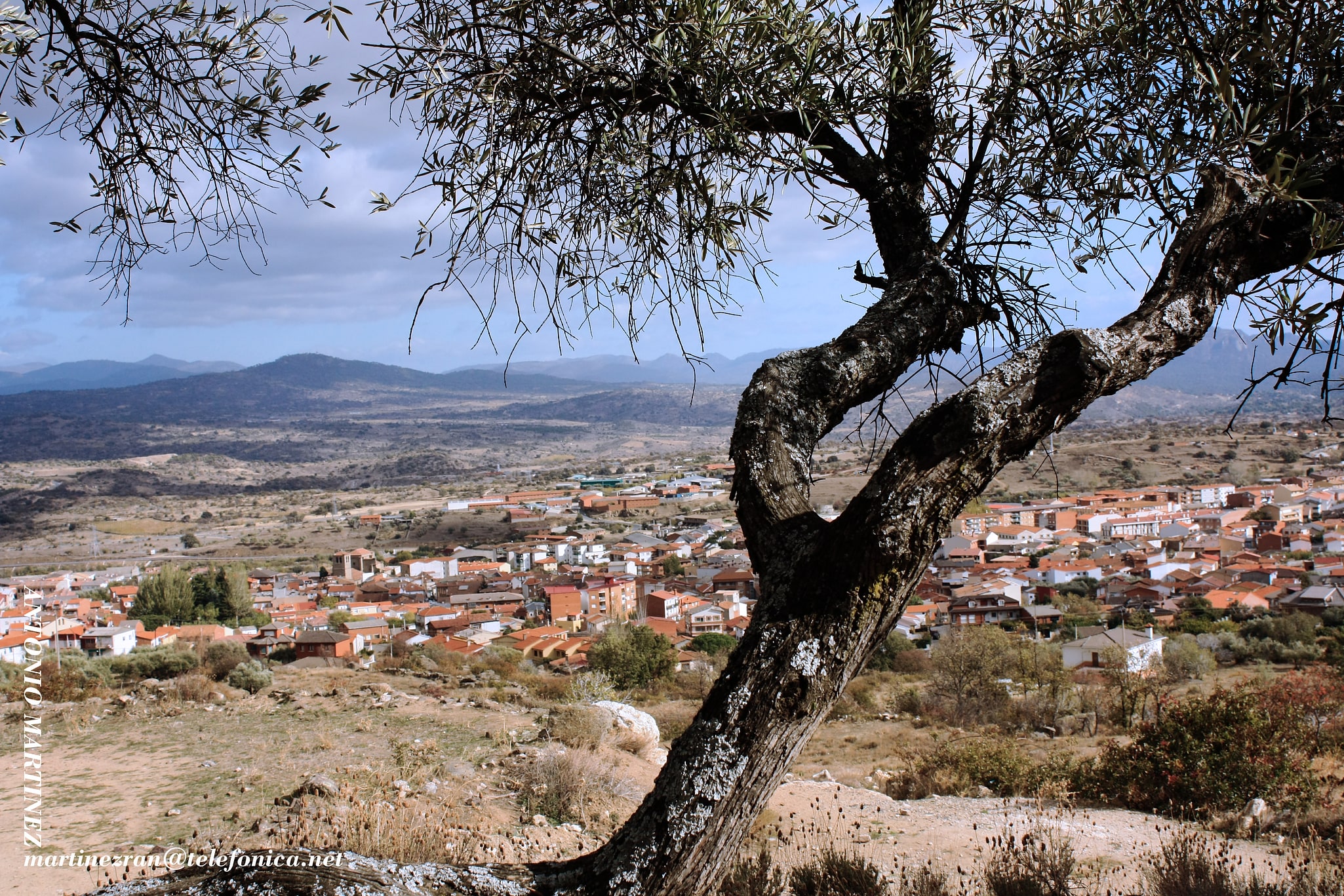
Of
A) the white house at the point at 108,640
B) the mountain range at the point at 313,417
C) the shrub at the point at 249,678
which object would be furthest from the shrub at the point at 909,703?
the mountain range at the point at 313,417

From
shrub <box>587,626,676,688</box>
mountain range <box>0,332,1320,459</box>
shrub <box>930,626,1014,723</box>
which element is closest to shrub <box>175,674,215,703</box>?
shrub <box>587,626,676,688</box>

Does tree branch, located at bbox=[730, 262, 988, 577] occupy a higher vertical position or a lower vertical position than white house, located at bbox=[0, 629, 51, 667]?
higher

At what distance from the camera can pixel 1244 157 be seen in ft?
7.36

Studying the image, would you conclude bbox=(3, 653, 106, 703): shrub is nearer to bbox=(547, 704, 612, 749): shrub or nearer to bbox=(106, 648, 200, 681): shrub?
bbox=(106, 648, 200, 681): shrub

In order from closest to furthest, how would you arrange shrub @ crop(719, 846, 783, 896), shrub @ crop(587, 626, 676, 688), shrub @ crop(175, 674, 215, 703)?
shrub @ crop(719, 846, 783, 896) → shrub @ crop(175, 674, 215, 703) → shrub @ crop(587, 626, 676, 688)

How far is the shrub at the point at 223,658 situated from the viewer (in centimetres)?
1432

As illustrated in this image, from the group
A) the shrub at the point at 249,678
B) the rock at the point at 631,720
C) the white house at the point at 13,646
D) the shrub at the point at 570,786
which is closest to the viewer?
the shrub at the point at 570,786

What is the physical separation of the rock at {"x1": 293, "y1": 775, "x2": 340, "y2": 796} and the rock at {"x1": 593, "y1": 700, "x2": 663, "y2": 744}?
13.5 ft

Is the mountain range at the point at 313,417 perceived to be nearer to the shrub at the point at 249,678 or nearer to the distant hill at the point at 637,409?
the distant hill at the point at 637,409

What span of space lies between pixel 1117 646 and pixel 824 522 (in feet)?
69.9

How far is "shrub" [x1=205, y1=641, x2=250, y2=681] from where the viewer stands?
14323 mm

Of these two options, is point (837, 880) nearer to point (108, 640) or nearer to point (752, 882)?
point (752, 882)

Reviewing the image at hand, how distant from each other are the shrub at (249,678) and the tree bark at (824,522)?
13.2m

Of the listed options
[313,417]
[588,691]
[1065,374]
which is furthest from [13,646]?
[313,417]
